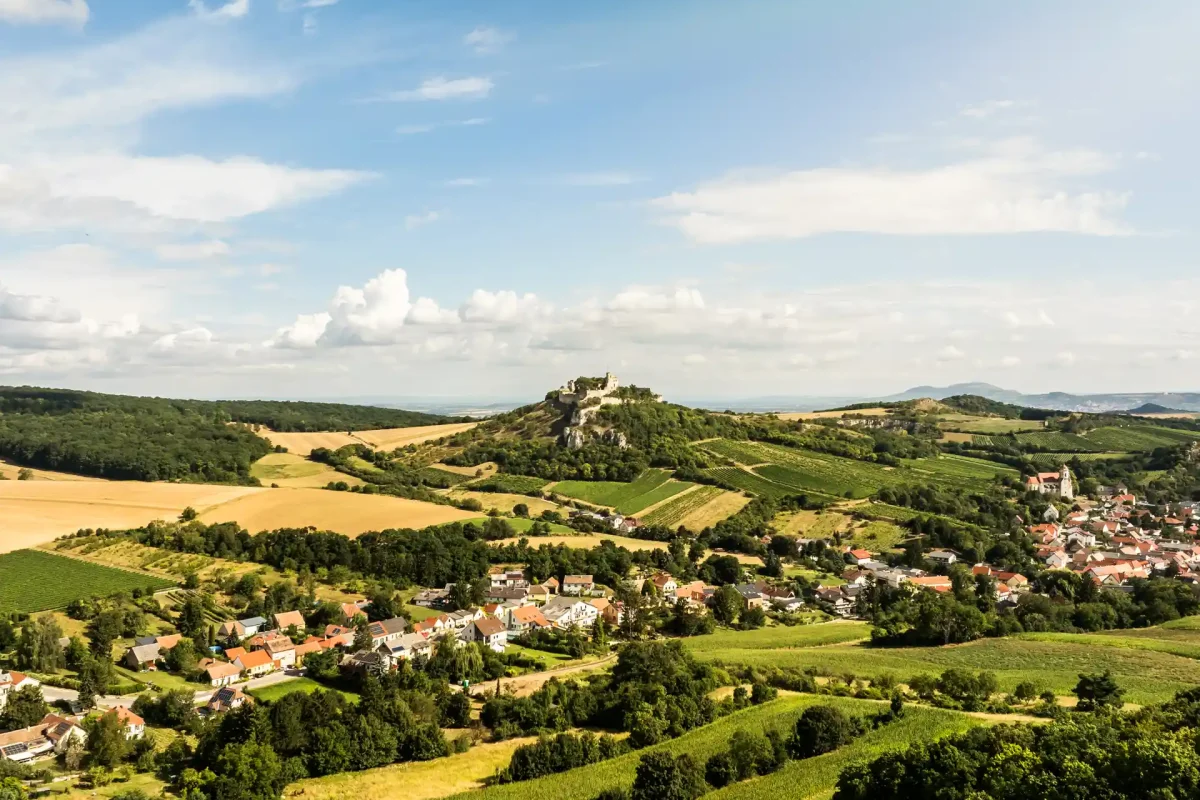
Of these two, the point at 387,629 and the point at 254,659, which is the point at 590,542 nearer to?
the point at 387,629

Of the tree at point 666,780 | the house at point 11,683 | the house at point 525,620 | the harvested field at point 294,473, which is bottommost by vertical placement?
the house at point 525,620

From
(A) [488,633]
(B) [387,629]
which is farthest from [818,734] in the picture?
(B) [387,629]

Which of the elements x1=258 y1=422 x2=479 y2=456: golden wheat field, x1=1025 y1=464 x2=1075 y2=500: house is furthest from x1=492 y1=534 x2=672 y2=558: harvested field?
x1=258 y1=422 x2=479 y2=456: golden wheat field

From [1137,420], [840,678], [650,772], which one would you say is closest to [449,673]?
[650,772]

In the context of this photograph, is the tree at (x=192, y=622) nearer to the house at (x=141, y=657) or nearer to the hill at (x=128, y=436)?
the house at (x=141, y=657)

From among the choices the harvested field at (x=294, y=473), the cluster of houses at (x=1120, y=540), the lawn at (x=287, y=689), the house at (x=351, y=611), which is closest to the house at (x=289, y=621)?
the house at (x=351, y=611)
